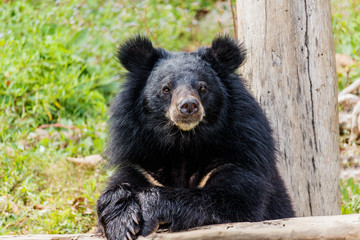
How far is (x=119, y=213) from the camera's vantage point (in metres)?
3.44

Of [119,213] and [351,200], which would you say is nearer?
[119,213]

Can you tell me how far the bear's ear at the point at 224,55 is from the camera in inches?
162

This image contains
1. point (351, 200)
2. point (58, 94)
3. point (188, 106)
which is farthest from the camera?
point (58, 94)

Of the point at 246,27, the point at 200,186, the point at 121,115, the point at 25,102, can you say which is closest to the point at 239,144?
the point at 200,186

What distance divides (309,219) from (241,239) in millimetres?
393

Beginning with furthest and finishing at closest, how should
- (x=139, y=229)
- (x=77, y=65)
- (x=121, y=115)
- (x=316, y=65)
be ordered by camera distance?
(x=77, y=65)
(x=316, y=65)
(x=121, y=115)
(x=139, y=229)

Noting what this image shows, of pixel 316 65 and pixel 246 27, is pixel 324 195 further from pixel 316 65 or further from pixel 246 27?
pixel 246 27

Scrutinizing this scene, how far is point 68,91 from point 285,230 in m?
4.84

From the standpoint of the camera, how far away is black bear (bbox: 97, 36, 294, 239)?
3547mm

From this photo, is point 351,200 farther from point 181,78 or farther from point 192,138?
point 181,78

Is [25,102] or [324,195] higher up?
[25,102]

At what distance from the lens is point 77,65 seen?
7.74m

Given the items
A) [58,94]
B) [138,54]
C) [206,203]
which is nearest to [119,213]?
[206,203]

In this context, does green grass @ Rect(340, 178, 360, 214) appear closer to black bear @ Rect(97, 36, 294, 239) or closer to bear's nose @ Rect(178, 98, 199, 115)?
black bear @ Rect(97, 36, 294, 239)
